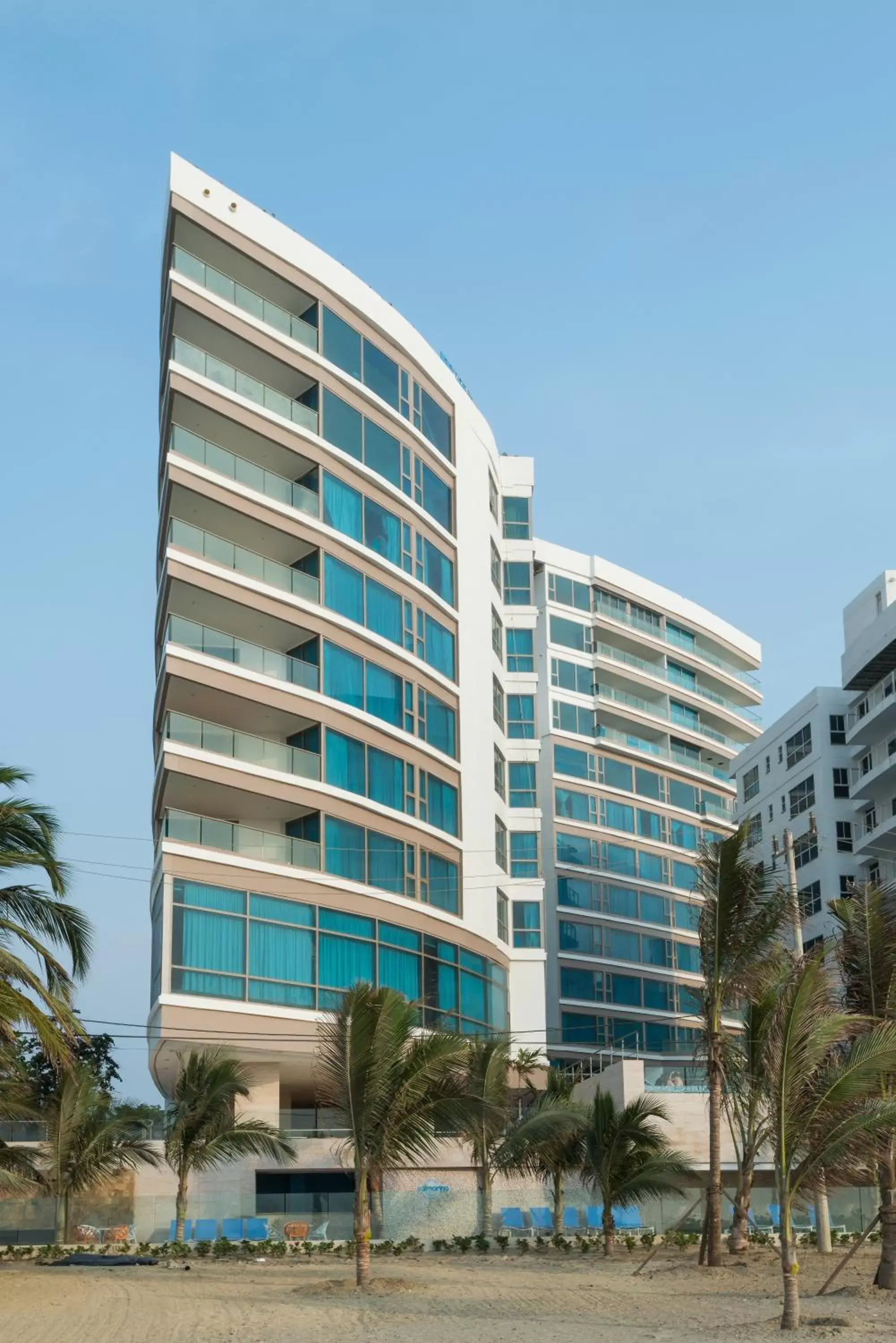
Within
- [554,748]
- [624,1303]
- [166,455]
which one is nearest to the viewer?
[624,1303]

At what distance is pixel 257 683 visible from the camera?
136 feet

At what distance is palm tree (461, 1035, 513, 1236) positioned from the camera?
1357 inches

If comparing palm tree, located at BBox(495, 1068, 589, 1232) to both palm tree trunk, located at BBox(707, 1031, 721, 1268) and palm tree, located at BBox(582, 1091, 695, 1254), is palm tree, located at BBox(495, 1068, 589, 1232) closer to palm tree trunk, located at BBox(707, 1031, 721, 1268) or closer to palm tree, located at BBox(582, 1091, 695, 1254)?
palm tree, located at BBox(582, 1091, 695, 1254)

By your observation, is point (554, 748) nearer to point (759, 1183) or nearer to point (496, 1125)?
point (759, 1183)

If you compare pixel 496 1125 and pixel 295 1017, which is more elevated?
pixel 295 1017

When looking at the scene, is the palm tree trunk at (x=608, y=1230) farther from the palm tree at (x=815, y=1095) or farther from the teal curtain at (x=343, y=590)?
the teal curtain at (x=343, y=590)

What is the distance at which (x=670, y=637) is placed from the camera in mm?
87375

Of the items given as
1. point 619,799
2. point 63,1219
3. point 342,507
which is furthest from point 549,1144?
point 619,799

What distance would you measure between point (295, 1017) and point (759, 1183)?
46.2 ft

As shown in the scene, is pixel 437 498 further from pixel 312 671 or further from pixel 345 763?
pixel 345 763

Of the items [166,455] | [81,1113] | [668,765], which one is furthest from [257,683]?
[668,765]

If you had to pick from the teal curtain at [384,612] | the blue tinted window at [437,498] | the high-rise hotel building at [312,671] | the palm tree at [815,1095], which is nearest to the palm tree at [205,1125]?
the high-rise hotel building at [312,671]

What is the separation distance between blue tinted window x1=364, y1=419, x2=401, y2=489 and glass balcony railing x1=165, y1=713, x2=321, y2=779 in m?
9.34

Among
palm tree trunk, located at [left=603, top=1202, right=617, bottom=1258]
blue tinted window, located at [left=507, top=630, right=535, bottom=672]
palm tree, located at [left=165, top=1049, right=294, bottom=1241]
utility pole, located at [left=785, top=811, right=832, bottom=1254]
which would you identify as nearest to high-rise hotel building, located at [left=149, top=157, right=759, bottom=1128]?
palm tree, located at [left=165, top=1049, right=294, bottom=1241]
